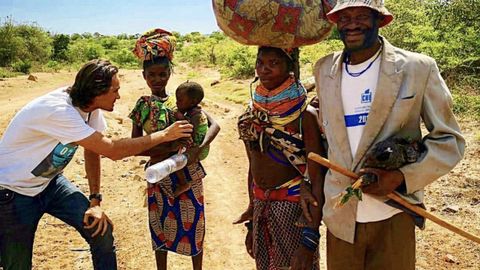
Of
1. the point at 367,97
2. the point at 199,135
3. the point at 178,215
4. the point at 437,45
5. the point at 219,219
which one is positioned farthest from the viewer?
the point at 437,45

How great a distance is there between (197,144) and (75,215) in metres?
0.90

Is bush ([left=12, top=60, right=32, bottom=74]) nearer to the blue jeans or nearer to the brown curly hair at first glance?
the blue jeans

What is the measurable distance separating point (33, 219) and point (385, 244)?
6.87 ft

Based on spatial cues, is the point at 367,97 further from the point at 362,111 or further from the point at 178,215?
the point at 178,215

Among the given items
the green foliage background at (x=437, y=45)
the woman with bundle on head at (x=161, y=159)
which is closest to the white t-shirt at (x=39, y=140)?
the woman with bundle on head at (x=161, y=159)

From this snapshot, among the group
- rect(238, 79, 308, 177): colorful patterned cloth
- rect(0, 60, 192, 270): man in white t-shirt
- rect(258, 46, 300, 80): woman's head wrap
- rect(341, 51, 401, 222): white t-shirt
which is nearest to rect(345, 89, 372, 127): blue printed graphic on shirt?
rect(341, 51, 401, 222): white t-shirt

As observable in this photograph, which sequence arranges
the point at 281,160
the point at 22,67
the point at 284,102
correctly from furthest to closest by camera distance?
1. the point at 22,67
2. the point at 281,160
3. the point at 284,102

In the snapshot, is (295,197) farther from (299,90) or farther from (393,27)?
(393,27)

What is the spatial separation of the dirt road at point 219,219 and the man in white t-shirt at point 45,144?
1198 mm

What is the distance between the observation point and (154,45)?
3.09 m

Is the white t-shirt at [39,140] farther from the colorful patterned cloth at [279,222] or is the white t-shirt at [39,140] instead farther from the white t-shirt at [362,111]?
the white t-shirt at [362,111]

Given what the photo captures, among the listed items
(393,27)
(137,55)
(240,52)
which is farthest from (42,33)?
(137,55)

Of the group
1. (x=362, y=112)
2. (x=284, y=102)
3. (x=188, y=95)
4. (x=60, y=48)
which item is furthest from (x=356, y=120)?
(x=60, y=48)

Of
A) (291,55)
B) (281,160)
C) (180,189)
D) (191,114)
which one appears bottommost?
(180,189)
